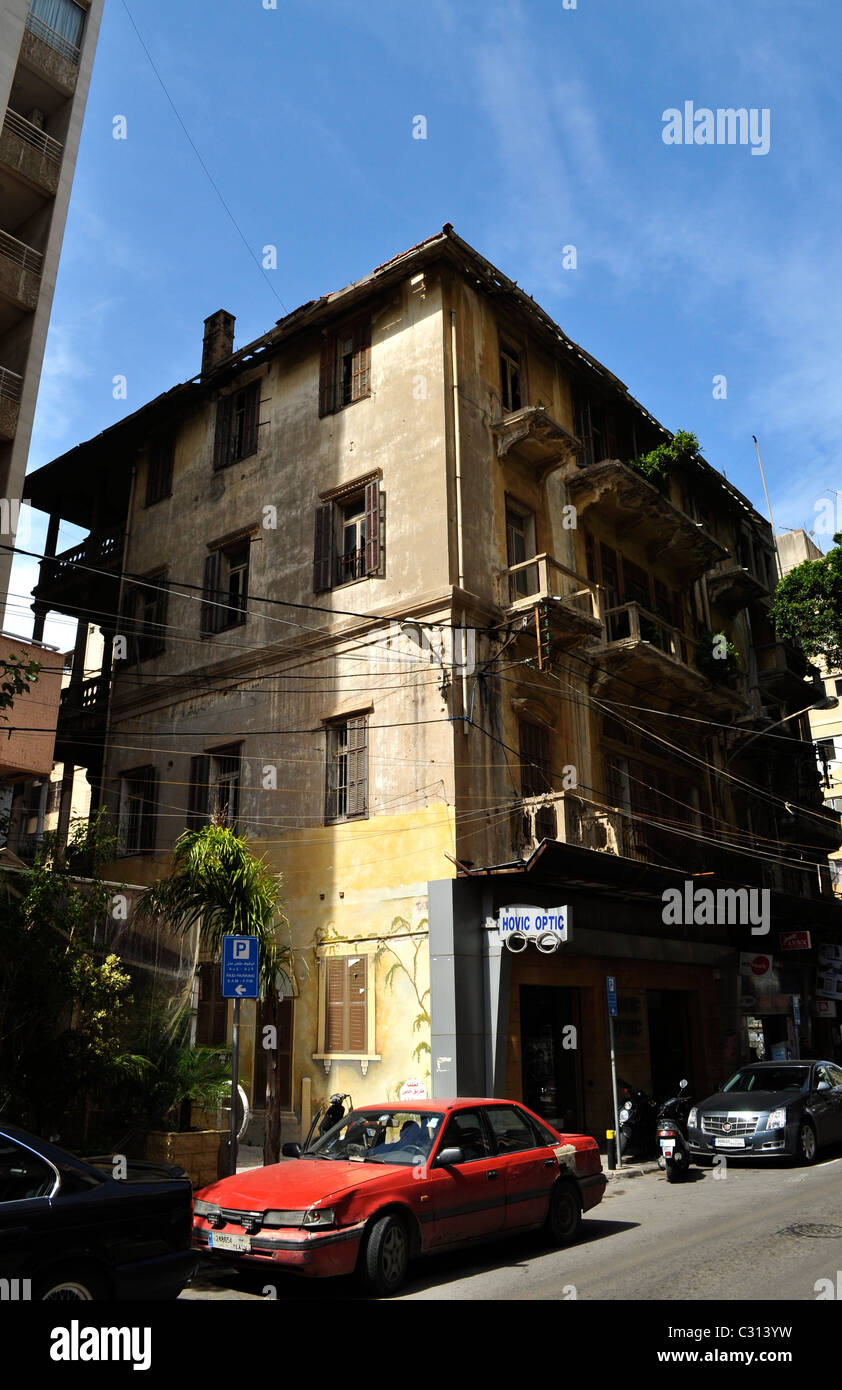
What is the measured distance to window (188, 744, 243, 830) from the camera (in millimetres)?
21047

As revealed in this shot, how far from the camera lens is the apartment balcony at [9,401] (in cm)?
1939

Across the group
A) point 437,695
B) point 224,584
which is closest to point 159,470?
point 224,584

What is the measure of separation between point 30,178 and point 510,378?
34.6 ft

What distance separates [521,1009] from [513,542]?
9.12 metres

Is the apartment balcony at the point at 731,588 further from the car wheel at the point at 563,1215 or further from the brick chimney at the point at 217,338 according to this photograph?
the car wheel at the point at 563,1215

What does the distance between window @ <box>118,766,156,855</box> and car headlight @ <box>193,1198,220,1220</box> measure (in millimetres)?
14361

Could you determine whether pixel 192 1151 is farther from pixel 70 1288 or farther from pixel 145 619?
pixel 145 619

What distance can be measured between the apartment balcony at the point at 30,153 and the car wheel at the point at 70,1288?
2074cm

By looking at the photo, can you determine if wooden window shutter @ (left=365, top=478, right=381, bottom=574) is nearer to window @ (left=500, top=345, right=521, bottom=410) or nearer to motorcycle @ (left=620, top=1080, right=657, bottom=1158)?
window @ (left=500, top=345, right=521, bottom=410)

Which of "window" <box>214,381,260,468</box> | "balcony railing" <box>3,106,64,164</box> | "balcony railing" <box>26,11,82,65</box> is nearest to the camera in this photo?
"balcony railing" <box>3,106,64,164</box>

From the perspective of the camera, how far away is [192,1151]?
1274 cm

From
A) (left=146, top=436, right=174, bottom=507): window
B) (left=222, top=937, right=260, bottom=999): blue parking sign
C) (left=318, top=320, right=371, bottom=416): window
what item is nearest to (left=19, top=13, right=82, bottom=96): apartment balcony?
(left=318, top=320, right=371, bottom=416): window
